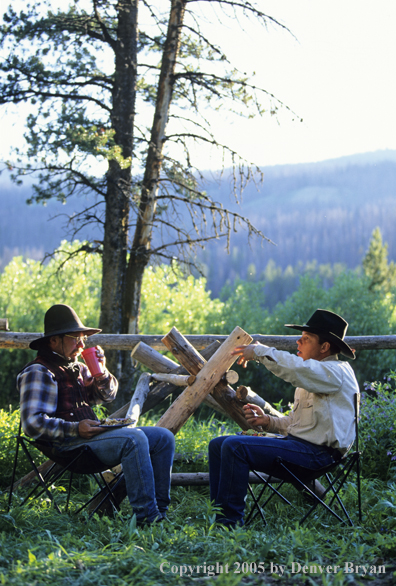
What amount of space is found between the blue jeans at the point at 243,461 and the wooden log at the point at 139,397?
116 cm

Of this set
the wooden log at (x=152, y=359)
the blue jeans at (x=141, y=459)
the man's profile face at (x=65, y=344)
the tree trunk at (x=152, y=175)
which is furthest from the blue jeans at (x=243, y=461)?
the tree trunk at (x=152, y=175)

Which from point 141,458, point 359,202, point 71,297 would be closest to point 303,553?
point 141,458

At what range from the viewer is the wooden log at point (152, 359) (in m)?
4.49

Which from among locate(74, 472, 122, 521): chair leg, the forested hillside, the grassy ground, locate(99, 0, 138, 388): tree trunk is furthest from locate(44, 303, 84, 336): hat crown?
the forested hillside

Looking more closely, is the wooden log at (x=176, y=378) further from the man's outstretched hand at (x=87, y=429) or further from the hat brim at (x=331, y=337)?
the hat brim at (x=331, y=337)

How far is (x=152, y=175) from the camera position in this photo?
7.82m

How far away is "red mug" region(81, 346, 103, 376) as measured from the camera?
3400 millimetres

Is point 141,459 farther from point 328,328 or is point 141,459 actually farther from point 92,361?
point 328,328

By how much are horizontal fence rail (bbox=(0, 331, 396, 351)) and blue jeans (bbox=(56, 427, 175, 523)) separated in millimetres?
1570

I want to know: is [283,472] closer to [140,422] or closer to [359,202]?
[140,422]

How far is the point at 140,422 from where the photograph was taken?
19.0ft

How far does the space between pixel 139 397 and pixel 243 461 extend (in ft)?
5.00

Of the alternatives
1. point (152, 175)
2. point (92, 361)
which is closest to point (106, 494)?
point (92, 361)

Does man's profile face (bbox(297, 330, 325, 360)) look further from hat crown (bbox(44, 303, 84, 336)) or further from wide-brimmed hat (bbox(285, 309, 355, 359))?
hat crown (bbox(44, 303, 84, 336))
